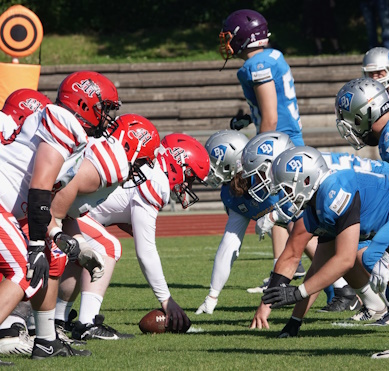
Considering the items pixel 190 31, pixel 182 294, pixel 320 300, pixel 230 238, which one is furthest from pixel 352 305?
pixel 190 31

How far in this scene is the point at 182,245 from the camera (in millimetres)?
11242

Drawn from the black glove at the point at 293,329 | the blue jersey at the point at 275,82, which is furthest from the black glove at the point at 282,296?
the blue jersey at the point at 275,82

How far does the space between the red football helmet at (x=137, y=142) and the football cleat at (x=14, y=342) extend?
1.09 metres

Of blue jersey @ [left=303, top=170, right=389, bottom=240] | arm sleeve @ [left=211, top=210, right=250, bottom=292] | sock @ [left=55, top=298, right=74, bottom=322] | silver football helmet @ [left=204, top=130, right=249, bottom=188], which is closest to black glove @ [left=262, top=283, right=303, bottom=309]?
blue jersey @ [left=303, top=170, right=389, bottom=240]

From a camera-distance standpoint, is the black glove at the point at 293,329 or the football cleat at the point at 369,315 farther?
the football cleat at the point at 369,315

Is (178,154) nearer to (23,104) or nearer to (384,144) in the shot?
(23,104)

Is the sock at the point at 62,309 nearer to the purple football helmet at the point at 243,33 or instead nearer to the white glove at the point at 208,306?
the white glove at the point at 208,306

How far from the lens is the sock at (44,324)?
4.73m

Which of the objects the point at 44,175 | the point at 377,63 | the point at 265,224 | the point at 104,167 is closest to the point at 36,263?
the point at 44,175

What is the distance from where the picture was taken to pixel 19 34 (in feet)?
43.9

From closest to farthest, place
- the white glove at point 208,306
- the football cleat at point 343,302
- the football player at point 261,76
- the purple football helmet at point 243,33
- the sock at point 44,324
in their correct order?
the sock at point 44,324 → the white glove at point 208,306 → the football cleat at point 343,302 → the football player at point 261,76 → the purple football helmet at point 243,33

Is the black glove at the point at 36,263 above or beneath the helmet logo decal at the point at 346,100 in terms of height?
beneath

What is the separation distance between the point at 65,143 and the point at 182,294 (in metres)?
3.20

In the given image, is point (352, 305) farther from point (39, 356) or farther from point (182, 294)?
point (39, 356)
